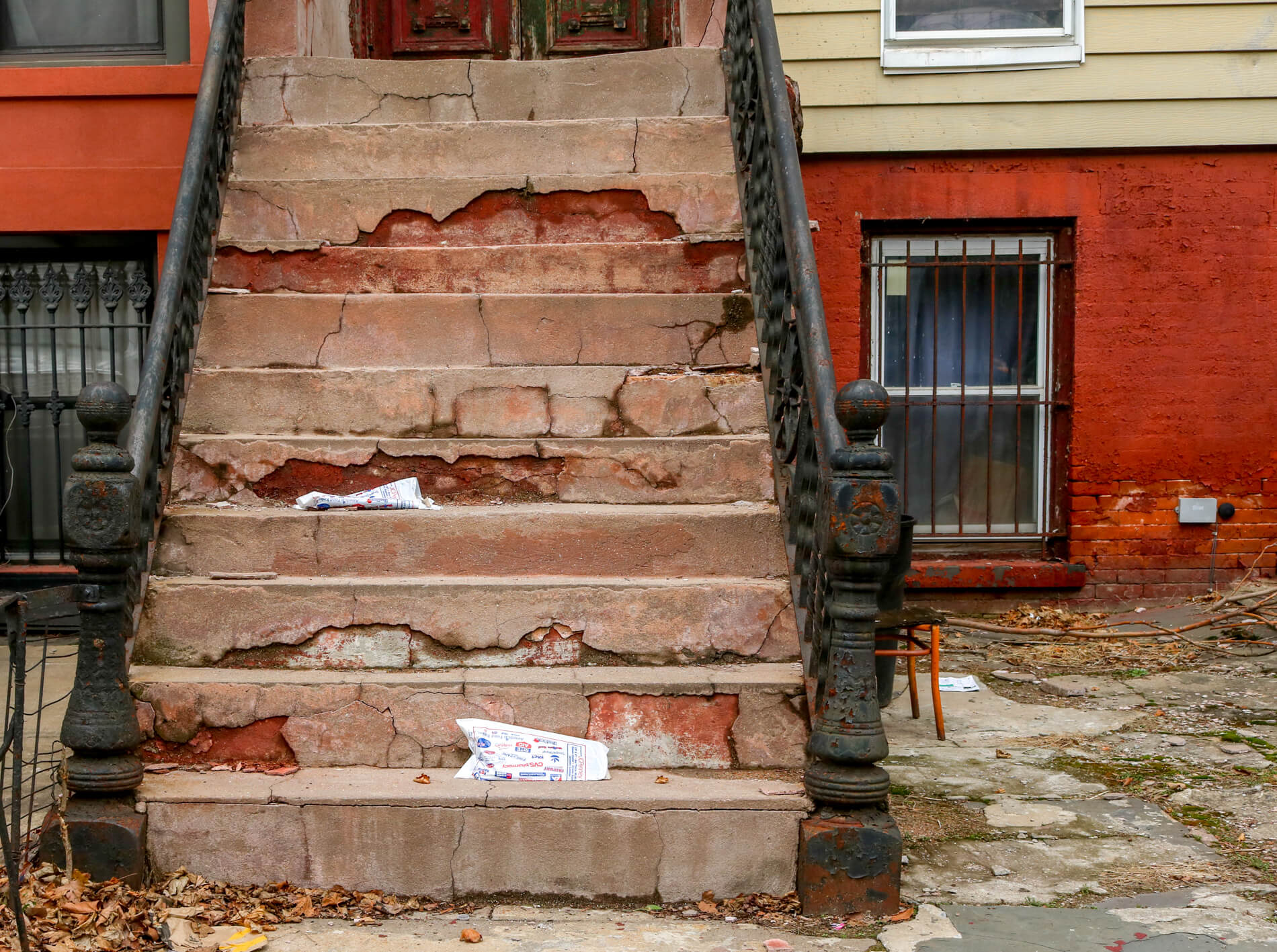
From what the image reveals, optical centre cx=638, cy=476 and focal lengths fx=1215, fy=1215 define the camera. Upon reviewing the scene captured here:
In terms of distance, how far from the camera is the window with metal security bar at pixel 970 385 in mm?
7793

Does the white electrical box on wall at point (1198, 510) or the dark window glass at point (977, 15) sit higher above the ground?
the dark window glass at point (977, 15)

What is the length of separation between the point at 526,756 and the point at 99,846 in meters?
1.25

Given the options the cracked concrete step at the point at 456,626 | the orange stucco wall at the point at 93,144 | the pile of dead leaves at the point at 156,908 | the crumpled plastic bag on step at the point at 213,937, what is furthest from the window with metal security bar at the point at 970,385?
the crumpled plastic bag on step at the point at 213,937

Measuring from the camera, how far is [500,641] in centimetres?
407

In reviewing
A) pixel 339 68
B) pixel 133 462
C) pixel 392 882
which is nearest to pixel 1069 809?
pixel 392 882

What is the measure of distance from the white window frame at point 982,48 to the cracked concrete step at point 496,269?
9.68ft

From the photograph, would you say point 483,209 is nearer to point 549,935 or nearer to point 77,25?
point 77,25

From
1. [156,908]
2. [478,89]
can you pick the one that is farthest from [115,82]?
[156,908]

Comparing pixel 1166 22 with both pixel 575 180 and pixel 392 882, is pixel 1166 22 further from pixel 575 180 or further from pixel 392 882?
pixel 392 882

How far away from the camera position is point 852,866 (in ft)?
11.3

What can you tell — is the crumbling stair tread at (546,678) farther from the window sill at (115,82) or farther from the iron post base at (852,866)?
the window sill at (115,82)

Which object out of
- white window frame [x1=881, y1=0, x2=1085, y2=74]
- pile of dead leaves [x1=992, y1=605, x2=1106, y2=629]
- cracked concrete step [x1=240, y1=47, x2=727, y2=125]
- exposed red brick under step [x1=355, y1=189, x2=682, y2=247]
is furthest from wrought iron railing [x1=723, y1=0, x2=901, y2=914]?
white window frame [x1=881, y1=0, x2=1085, y2=74]

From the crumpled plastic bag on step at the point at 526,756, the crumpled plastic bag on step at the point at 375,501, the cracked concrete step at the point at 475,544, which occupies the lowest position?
the crumpled plastic bag on step at the point at 526,756

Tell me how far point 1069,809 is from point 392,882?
242 cm
